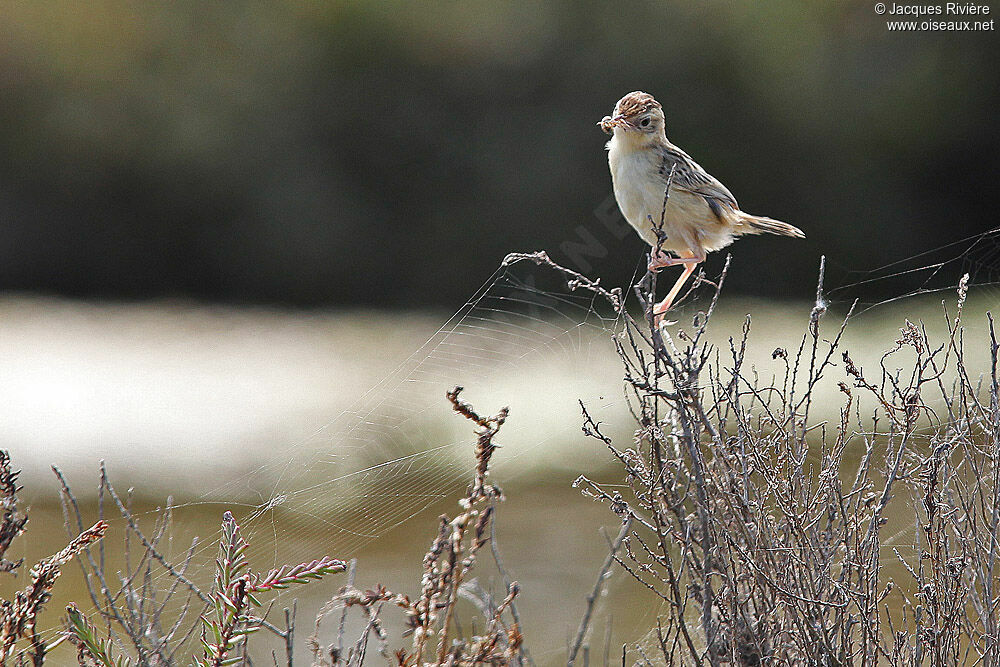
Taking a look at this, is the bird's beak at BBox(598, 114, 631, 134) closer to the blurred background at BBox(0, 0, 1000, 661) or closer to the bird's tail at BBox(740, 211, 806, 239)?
the bird's tail at BBox(740, 211, 806, 239)

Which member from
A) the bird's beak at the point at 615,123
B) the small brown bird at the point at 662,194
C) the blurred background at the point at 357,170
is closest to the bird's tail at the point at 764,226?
the small brown bird at the point at 662,194

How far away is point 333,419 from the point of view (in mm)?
3430

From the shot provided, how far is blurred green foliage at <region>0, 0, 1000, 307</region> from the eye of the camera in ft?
24.3

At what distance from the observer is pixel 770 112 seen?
7.58 m

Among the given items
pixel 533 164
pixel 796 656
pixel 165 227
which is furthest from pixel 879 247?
pixel 796 656

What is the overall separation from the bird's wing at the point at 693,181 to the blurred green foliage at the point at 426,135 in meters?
5.61

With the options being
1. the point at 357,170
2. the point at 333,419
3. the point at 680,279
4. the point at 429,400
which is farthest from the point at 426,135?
the point at 680,279

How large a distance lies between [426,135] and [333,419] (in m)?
5.18

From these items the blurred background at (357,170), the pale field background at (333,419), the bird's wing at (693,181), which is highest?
the blurred background at (357,170)

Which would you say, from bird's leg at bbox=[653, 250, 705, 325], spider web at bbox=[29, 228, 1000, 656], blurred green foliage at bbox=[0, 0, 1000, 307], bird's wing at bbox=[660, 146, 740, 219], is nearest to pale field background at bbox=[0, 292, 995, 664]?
spider web at bbox=[29, 228, 1000, 656]

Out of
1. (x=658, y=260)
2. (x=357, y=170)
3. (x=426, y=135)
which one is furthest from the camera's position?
(x=357, y=170)

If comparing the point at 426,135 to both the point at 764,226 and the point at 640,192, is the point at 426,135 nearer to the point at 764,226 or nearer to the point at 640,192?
the point at 764,226

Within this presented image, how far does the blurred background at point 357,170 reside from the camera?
636 centimetres

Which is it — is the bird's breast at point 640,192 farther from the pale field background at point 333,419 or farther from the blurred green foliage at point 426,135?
the blurred green foliage at point 426,135
